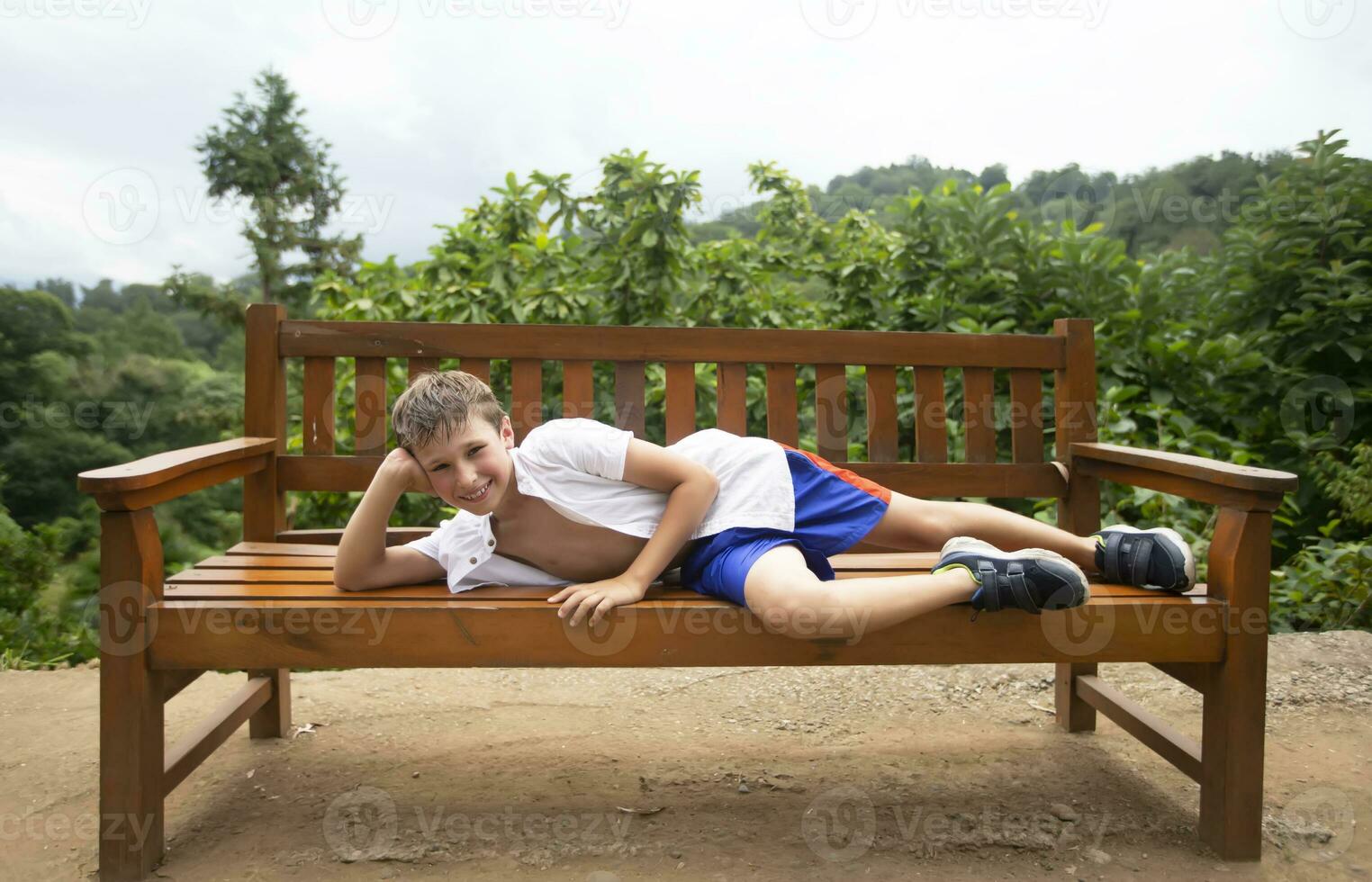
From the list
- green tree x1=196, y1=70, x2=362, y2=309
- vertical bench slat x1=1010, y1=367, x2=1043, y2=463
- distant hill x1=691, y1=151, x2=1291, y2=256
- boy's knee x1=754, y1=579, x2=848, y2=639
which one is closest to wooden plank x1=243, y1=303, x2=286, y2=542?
boy's knee x1=754, y1=579, x2=848, y2=639

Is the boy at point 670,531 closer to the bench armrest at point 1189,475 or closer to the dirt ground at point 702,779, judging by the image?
the bench armrest at point 1189,475

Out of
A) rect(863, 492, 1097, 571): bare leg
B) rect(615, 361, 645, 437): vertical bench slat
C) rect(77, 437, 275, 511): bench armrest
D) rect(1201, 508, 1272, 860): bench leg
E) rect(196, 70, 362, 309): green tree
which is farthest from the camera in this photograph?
rect(196, 70, 362, 309): green tree

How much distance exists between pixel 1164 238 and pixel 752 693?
14.8 ft

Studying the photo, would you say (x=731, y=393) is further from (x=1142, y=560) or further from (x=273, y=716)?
(x=273, y=716)

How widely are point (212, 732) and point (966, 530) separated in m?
1.97

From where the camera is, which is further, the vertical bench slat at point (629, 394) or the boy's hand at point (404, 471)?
the vertical bench slat at point (629, 394)

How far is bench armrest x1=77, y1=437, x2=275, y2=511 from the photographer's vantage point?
181cm

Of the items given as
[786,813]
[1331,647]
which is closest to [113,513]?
[786,813]

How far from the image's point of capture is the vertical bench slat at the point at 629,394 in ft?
9.09

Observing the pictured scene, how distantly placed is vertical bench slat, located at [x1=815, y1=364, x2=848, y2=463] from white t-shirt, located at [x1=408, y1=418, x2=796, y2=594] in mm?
612

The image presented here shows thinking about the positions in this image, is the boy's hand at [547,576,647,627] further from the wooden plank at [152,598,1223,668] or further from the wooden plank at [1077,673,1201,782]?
the wooden plank at [1077,673,1201,782]

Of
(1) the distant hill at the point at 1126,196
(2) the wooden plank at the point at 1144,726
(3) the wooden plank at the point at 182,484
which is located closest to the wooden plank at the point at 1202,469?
(2) the wooden plank at the point at 1144,726

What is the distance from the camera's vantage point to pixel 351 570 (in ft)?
6.59

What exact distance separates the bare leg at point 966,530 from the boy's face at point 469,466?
3.35 ft
